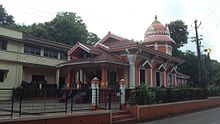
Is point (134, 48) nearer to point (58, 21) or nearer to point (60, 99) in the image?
point (60, 99)

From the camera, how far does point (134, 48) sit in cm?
1970

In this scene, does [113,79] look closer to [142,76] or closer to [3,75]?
[142,76]

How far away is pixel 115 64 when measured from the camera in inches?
747

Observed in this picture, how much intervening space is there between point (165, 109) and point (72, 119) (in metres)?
7.59

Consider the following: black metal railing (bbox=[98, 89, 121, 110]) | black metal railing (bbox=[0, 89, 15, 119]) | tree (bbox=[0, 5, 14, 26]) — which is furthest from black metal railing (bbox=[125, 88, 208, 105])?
tree (bbox=[0, 5, 14, 26])

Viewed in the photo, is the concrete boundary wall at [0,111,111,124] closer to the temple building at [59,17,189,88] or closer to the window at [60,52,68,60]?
the temple building at [59,17,189,88]

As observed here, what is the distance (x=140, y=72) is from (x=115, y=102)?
21.9 feet

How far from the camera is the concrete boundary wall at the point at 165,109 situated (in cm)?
1375

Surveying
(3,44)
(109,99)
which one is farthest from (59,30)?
(109,99)

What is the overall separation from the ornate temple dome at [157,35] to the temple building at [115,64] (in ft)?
14.0

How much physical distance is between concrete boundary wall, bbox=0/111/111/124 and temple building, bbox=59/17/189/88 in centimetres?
678

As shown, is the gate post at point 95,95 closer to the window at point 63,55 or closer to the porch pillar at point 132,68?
the porch pillar at point 132,68

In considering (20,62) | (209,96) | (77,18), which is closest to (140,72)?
(209,96)

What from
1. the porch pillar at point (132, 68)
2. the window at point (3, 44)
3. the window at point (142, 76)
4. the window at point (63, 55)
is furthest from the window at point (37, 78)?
the window at point (142, 76)
